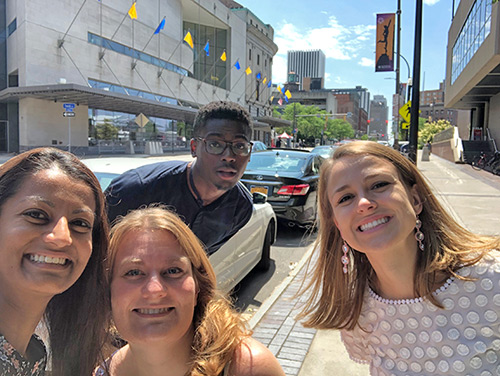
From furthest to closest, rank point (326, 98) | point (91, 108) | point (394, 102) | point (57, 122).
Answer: point (326, 98) → point (91, 108) → point (57, 122) → point (394, 102)

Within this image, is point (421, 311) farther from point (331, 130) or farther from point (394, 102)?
point (331, 130)

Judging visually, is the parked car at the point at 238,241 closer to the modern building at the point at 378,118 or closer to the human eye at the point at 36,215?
the human eye at the point at 36,215

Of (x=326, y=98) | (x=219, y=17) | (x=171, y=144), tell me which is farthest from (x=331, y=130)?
(x=171, y=144)

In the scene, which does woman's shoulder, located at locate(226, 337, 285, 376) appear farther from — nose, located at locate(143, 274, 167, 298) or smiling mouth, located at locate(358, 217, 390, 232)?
smiling mouth, located at locate(358, 217, 390, 232)

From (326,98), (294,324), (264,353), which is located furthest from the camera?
(326,98)

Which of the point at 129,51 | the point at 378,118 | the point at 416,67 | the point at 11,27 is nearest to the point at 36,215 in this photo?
the point at 416,67

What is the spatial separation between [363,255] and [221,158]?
1105 millimetres

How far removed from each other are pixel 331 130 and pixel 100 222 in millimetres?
101843

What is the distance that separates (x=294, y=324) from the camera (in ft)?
13.0

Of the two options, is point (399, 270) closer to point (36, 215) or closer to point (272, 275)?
point (36, 215)

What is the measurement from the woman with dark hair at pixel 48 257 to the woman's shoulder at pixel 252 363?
598 mm

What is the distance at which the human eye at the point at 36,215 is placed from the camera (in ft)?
4.23

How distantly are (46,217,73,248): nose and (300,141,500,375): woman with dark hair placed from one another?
1126 mm

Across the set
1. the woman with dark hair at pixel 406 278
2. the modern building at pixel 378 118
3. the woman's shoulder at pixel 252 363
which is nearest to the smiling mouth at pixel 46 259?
the woman's shoulder at pixel 252 363
